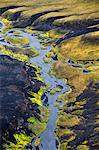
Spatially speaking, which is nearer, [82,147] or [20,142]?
[82,147]

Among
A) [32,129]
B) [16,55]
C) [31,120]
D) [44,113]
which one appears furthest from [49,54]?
[32,129]

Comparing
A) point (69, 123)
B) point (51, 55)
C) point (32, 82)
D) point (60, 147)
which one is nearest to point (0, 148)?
point (60, 147)

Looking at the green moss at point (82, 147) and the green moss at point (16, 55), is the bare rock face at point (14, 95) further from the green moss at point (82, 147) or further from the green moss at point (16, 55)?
the green moss at point (82, 147)

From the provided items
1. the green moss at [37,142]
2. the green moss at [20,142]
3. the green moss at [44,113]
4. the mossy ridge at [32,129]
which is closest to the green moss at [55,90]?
the mossy ridge at [32,129]

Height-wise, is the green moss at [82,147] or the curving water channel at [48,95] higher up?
the curving water channel at [48,95]

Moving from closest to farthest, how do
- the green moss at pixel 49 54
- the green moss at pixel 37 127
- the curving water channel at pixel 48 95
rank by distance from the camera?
1. the curving water channel at pixel 48 95
2. the green moss at pixel 37 127
3. the green moss at pixel 49 54

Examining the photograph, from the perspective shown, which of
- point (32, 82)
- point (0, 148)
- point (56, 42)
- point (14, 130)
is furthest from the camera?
point (56, 42)

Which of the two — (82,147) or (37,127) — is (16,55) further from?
(82,147)

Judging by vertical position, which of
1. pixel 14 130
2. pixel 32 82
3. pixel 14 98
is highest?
pixel 32 82

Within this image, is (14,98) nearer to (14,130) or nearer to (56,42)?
(14,130)
